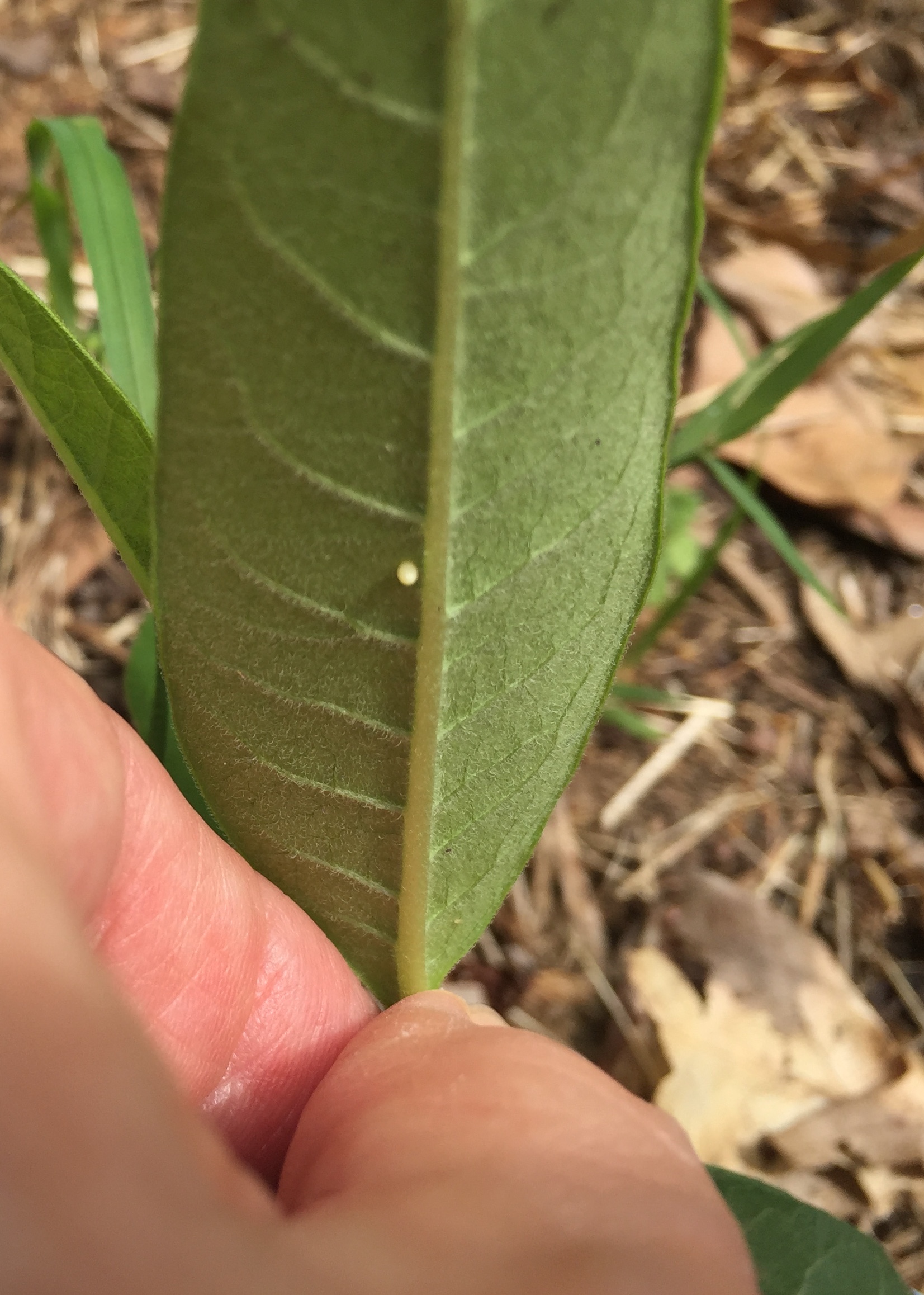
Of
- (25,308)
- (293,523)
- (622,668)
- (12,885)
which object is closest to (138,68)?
(622,668)

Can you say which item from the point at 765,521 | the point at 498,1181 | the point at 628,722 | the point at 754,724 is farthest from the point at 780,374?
the point at 498,1181

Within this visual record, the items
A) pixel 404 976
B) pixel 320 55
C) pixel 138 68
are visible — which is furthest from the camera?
pixel 138 68

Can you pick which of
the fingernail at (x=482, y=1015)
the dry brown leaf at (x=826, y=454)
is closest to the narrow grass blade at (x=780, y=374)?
the dry brown leaf at (x=826, y=454)

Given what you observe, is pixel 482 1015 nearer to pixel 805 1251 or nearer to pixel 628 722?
pixel 805 1251

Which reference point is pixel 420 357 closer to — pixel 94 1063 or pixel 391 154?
pixel 391 154

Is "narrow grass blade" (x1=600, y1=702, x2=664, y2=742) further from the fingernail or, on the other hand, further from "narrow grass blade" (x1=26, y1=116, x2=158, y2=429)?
"narrow grass blade" (x1=26, y1=116, x2=158, y2=429)

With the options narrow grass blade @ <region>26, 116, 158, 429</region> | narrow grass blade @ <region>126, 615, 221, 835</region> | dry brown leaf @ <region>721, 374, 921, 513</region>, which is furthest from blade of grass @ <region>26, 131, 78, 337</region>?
dry brown leaf @ <region>721, 374, 921, 513</region>
